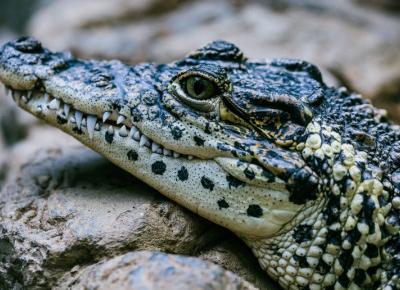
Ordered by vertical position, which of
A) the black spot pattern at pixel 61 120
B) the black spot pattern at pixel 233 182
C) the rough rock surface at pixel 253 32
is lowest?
the rough rock surface at pixel 253 32

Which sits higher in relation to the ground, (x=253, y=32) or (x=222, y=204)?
(x=222, y=204)

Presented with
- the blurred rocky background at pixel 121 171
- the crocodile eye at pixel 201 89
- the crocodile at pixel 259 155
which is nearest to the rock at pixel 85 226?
the blurred rocky background at pixel 121 171

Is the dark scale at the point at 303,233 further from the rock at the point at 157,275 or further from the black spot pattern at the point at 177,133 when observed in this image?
the black spot pattern at the point at 177,133

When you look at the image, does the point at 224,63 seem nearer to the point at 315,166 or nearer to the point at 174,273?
the point at 315,166

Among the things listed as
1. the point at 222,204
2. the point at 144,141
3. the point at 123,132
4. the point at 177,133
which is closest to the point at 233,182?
the point at 222,204

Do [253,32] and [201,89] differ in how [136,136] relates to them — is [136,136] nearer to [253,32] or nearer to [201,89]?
[201,89]
